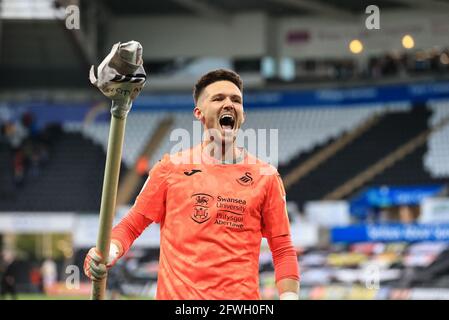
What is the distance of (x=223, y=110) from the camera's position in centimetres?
403

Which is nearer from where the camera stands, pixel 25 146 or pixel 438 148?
pixel 438 148

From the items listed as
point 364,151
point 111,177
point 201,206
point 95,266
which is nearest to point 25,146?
point 364,151

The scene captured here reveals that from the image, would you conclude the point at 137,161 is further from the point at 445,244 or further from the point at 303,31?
the point at 445,244

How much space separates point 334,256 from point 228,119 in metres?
17.8

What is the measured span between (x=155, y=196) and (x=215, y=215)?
1.16 ft

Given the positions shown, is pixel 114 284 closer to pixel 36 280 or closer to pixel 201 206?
pixel 36 280

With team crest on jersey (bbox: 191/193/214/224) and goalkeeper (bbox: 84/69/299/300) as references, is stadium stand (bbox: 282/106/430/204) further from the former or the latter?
team crest on jersey (bbox: 191/193/214/224)

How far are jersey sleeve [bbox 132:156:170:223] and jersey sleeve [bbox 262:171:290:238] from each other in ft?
1.66

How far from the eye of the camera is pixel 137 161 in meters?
25.3

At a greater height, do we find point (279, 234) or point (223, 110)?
point (223, 110)

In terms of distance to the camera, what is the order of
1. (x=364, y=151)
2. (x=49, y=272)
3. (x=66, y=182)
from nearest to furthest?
(x=49, y=272) → (x=364, y=151) → (x=66, y=182)

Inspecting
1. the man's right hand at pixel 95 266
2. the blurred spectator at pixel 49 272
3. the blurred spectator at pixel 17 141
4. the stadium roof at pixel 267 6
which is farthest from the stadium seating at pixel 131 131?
the man's right hand at pixel 95 266

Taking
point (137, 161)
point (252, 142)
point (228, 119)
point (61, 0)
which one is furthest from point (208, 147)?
point (137, 161)

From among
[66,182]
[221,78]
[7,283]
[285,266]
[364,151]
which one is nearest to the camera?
[285,266]
